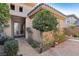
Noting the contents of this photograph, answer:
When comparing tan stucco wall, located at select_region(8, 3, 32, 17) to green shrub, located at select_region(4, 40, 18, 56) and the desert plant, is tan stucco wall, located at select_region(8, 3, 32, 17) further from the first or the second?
the desert plant

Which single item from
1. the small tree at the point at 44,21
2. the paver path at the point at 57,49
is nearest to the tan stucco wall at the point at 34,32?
the small tree at the point at 44,21

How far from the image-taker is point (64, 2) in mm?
2512

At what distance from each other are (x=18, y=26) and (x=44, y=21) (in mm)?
448

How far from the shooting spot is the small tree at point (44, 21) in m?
2.47

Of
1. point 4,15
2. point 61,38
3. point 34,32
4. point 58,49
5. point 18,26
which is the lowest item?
point 58,49

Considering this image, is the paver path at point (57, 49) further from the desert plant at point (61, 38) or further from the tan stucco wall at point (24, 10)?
the tan stucco wall at point (24, 10)

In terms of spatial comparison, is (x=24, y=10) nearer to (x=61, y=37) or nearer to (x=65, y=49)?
(x=61, y=37)

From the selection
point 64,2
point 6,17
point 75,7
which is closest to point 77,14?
point 75,7

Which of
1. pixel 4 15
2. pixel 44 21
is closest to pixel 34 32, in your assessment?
pixel 44 21

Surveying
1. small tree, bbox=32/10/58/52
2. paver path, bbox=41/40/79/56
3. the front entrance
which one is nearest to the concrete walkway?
paver path, bbox=41/40/79/56

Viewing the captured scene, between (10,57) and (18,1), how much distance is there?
36.6 inches

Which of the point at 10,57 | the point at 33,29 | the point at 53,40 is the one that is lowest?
the point at 10,57

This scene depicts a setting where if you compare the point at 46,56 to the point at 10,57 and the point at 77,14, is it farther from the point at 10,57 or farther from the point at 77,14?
the point at 77,14

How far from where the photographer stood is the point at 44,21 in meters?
2.46
